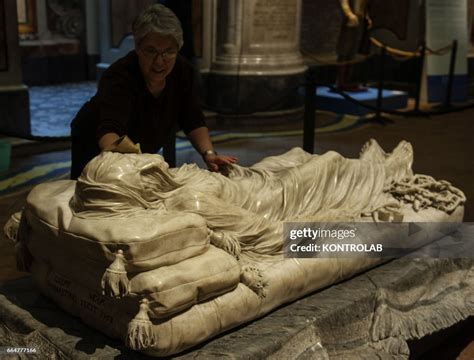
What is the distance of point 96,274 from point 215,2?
5.99 m

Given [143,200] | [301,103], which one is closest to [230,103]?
[301,103]

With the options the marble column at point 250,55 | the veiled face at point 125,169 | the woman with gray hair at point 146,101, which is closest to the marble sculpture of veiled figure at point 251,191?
the veiled face at point 125,169

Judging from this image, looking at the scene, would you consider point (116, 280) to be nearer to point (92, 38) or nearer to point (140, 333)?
point (140, 333)

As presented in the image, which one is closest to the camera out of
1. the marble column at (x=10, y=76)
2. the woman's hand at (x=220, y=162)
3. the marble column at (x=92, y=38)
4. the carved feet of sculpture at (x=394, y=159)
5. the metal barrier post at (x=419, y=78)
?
the woman's hand at (x=220, y=162)

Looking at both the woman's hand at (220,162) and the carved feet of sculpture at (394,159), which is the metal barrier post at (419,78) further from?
the woman's hand at (220,162)

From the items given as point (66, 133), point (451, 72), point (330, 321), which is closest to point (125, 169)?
point (330, 321)

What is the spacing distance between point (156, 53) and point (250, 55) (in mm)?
5242

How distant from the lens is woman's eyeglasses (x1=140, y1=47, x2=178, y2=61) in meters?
2.70

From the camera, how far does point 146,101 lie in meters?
2.90

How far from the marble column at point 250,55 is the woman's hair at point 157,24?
5.00m

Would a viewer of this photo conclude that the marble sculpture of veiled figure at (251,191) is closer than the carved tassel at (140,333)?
No

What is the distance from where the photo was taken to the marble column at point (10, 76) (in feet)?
20.2

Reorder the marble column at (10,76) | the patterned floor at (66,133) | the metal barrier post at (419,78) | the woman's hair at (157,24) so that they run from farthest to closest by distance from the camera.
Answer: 1. the metal barrier post at (419,78)
2. the marble column at (10,76)
3. the patterned floor at (66,133)
4. the woman's hair at (157,24)

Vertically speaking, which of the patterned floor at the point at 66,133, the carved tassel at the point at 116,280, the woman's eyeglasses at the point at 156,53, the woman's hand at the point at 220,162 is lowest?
the patterned floor at the point at 66,133
